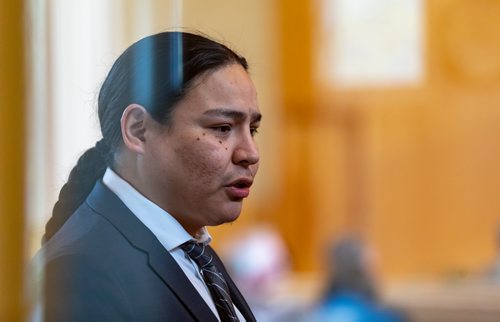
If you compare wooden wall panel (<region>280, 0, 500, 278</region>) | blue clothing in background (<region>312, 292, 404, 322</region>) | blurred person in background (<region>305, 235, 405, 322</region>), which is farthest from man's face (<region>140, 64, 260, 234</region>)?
wooden wall panel (<region>280, 0, 500, 278</region>)

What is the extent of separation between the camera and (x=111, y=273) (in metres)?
0.59

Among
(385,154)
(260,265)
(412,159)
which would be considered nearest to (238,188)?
(260,265)

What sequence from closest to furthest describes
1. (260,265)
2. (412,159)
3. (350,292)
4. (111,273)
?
(111,273) → (350,292) → (260,265) → (412,159)

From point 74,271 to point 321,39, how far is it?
5.12 metres

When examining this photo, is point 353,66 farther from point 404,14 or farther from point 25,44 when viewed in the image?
point 25,44

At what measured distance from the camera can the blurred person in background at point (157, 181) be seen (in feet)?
1.94

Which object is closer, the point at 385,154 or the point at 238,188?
the point at 238,188

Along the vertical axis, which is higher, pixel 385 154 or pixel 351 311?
pixel 351 311

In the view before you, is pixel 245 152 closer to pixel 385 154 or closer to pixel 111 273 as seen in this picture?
pixel 111 273

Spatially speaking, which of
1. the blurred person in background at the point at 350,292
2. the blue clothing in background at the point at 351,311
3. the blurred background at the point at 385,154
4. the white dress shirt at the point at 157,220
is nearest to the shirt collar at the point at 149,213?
the white dress shirt at the point at 157,220

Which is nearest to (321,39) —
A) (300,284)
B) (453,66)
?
(453,66)

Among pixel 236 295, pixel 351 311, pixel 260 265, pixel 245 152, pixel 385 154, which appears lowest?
pixel 260 265

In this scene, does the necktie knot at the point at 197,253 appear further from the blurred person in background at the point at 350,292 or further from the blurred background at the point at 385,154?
the blurred background at the point at 385,154

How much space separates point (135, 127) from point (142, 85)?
0.03 metres
